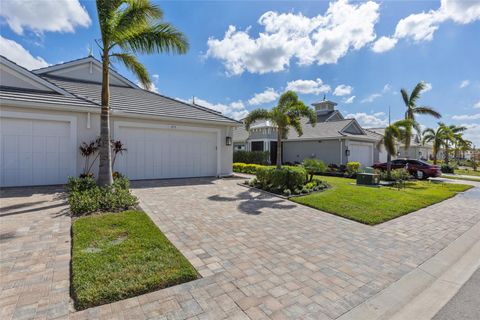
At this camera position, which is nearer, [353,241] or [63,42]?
[353,241]

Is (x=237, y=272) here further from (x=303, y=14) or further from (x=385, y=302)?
(x=303, y=14)

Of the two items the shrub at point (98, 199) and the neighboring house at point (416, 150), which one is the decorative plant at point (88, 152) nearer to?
the shrub at point (98, 199)

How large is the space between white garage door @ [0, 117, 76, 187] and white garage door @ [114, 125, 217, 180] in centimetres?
181

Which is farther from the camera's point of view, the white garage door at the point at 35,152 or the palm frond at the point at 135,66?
the white garage door at the point at 35,152

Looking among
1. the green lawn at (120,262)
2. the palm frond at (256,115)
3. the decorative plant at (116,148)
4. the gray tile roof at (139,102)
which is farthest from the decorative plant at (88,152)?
the palm frond at (256,115)

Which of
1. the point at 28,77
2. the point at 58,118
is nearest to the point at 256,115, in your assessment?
the point at 58,118

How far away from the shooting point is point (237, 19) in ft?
38.8

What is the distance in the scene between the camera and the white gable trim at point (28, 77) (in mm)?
8344

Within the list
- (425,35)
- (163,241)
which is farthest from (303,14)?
(163,241)

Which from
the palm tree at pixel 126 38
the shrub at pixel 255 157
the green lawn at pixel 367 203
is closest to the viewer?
the green lawn at pixel 367 203

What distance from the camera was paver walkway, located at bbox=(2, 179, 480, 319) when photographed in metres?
2.51

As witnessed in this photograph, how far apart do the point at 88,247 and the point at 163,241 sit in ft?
3.70

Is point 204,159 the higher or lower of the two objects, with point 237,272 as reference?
higher

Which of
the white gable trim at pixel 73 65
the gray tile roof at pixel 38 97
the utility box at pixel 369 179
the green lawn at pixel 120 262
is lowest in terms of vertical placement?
the green lawn at pixel 120 262
